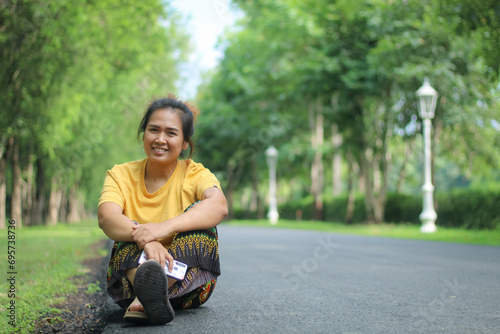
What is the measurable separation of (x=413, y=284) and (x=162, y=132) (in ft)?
9.70

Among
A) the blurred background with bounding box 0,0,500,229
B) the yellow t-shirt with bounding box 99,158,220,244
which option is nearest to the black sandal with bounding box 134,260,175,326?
the yellow t-shirt with bounding box 99,158,220,244

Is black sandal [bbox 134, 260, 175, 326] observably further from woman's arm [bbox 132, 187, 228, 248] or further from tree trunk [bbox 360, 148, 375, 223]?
tree trunk [bbox 360, 148, 375, 223]

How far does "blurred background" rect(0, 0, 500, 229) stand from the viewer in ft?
48.3

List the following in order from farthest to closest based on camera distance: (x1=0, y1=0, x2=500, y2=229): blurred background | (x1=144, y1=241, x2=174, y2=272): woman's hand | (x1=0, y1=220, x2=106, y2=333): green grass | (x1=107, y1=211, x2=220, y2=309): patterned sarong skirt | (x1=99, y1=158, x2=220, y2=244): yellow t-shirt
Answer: (x1=0, y1=0, x2=500, y2=229): blurred background → (x1=0, y1=220, x2=106, y2=333): green grass → (x1=99, y1=158, x2=220, y2=244): yellow t-shirt → (x1=107, y1=211, x2=220, y2=309): patterned sarong skirt → (x1=144, y1=241, x2=174, y2=272): woman's hand

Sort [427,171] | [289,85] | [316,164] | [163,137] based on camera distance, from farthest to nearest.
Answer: [316,164] → [289,85] → [427,171] → [163,137]

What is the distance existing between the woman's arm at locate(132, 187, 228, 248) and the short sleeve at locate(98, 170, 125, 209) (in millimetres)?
256

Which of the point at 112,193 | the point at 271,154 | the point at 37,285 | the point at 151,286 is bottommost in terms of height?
the point at 37,285

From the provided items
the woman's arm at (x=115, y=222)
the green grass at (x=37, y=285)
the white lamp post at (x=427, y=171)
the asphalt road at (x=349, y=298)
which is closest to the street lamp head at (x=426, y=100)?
the white lamp post at (x=427, y=171)

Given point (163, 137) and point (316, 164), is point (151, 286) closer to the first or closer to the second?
point (163, 137)

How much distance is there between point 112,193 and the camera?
3525mm

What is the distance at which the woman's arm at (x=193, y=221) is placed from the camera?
10.7ft

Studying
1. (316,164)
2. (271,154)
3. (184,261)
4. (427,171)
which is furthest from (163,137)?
(316,164)

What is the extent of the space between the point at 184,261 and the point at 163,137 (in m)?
0.80

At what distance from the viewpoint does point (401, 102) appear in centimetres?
2095
